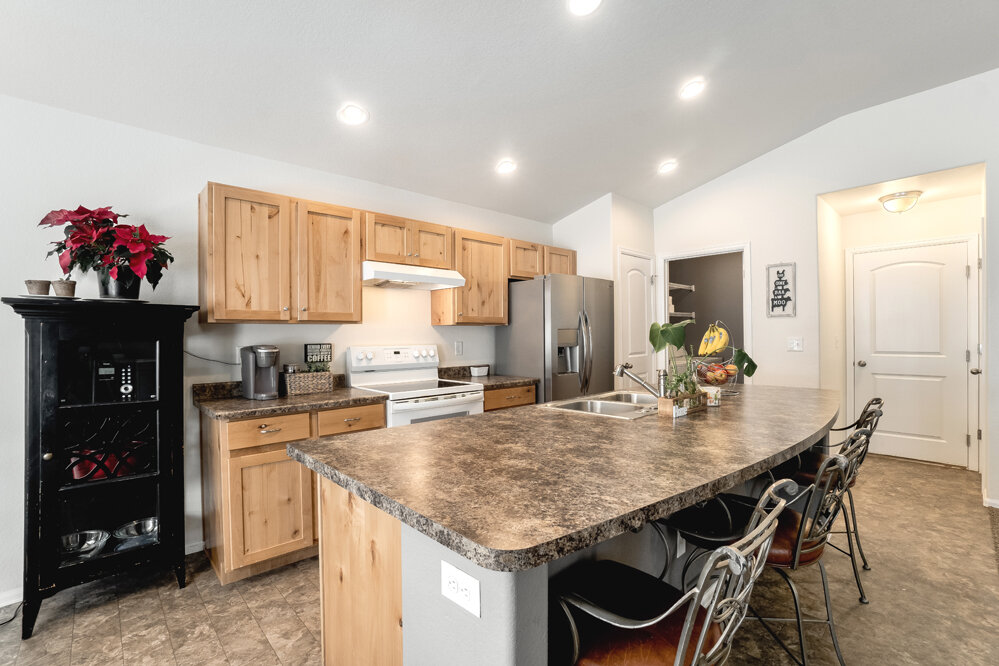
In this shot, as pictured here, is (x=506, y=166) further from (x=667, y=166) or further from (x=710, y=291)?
(x=710, y=291)

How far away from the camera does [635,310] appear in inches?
Answer: 184

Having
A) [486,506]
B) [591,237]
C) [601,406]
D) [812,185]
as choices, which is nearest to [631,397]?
[601,406]

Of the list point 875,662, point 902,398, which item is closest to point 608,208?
point 902,398

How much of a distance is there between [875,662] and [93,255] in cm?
366

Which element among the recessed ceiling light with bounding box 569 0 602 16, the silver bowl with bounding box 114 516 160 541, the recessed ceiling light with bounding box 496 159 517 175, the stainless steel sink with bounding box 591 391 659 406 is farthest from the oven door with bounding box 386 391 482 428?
the recessed ceiling light with bounding box 569 0 602 16

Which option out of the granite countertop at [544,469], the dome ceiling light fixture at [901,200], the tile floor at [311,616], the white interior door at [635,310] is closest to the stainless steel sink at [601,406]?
the granite countertop at [544,469]

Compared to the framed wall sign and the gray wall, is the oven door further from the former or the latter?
the gray wall

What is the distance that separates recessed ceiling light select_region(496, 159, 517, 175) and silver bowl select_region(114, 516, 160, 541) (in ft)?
10.0

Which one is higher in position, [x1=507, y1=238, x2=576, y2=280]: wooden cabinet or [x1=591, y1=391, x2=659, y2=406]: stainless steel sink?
[x1=507, y1=238, x2=576, y2=280]: wooden cabinet

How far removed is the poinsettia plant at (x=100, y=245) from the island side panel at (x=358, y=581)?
1.56 metres

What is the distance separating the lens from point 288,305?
2.71 meters

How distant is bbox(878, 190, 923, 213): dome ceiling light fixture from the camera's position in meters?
3.49

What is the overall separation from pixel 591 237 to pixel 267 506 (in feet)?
11.5

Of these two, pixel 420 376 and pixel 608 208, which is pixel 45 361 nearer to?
pixel 420 376
